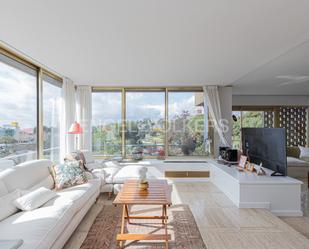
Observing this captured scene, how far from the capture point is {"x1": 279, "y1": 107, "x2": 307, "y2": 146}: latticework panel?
7.20 m

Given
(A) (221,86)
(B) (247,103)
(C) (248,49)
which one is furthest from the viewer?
(B) (247,103)

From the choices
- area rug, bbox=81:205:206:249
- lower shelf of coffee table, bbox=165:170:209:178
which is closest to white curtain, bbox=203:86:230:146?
lower shelf of coffee table, bbox=165:170:209:178

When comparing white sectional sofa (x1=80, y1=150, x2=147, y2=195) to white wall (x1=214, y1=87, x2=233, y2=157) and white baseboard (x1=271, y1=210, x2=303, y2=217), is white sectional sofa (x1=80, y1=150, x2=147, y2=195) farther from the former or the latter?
white wall (x1=214, y1=87, x2=233, y2=157)

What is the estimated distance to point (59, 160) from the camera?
5.05 metres

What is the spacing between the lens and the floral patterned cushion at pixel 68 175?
3.35m

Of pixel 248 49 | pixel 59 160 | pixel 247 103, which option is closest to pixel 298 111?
pixel 247 103

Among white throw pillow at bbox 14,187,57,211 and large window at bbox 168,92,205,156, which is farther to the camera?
large window at bbox 168,92,205,156

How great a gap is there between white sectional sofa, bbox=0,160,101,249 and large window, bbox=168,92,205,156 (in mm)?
3025

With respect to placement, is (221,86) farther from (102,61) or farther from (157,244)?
(157,244)

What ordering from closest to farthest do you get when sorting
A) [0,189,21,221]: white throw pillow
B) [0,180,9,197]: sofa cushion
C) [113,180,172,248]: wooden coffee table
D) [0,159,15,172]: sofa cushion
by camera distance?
[0,189,21,221]: white throw pillow
[0,180,9,197]: sofa cushion
[113,180,172,248]: wooden coffee table
[0,159,15,172]: sofa cushion

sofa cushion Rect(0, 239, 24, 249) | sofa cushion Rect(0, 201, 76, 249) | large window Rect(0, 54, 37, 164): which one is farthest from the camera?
large window Rect(0, 54, 37, 164)

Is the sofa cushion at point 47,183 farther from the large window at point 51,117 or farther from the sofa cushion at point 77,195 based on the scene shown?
the large window at point 51,117

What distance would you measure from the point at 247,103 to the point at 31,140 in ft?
20.0

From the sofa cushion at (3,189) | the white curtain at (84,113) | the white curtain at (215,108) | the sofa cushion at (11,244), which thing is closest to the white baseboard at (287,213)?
the white curtain at (215,108)
